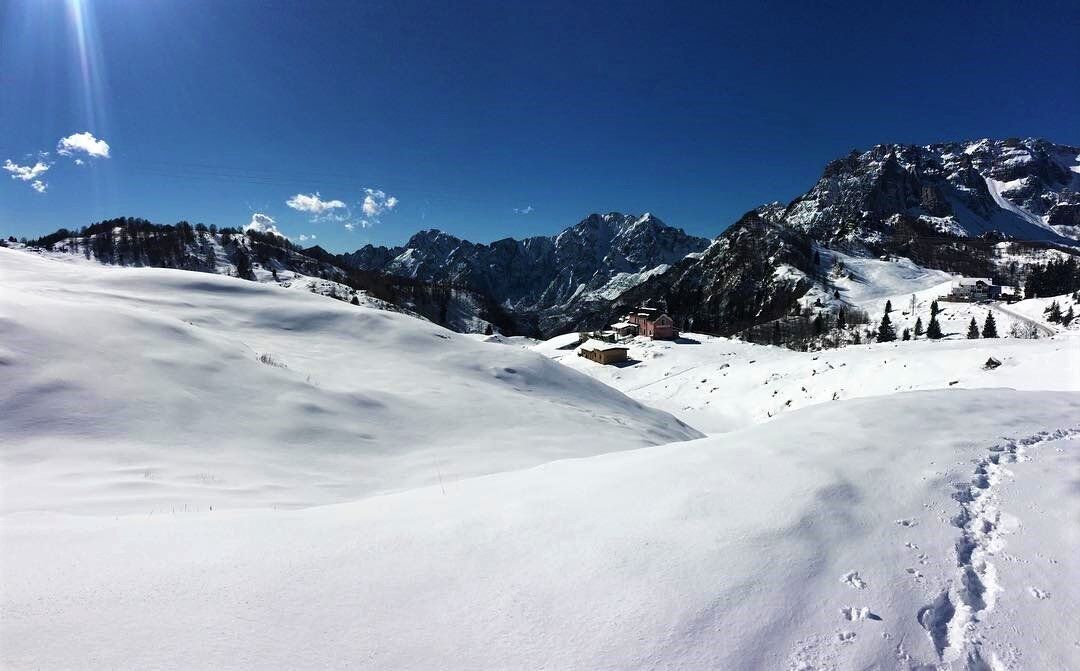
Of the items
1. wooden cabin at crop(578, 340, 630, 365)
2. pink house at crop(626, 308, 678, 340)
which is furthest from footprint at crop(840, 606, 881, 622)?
pink house at crop(626, 308, 678, 340)

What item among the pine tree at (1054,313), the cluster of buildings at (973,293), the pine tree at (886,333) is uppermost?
the cluster of buildings at (973,293)

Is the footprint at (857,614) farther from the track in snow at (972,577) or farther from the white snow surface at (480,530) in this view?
the track in snow at (972,577)

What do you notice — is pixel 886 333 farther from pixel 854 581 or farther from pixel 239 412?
pixel 239 412

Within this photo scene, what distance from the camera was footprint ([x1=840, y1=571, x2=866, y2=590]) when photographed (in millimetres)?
4039

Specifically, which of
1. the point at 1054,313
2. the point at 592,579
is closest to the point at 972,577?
the point at 592,579

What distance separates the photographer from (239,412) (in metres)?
10.2

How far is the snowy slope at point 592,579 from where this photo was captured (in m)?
3.24

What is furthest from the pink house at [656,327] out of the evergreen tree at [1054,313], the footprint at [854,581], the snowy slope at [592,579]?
the footprint at [854,581]

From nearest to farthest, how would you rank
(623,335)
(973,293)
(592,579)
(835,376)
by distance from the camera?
(592,579), (835,376), (623,335), (973,293)

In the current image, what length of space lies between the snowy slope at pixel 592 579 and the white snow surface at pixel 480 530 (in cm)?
2

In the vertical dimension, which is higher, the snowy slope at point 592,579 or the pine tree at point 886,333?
the snowy slope at point 592,579

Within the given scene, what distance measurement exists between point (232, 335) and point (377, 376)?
6.03 metres

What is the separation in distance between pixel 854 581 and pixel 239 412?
36.7ft

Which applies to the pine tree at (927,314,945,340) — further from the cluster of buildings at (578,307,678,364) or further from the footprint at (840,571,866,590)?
the footprint at (840,571,866,590)
